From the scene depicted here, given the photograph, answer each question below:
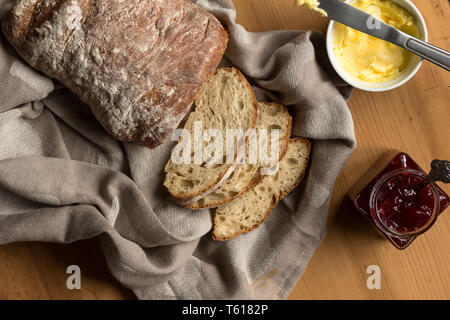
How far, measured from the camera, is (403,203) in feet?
5.10

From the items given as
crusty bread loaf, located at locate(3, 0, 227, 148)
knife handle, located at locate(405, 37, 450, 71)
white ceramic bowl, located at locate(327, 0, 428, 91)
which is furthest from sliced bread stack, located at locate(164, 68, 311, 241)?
knife handle, located at locate(405, 37, 450, 71)

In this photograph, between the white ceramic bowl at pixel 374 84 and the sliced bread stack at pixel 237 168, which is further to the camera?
the sliced bread stack at pixel 237 168

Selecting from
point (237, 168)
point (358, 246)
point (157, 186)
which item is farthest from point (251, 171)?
point (358, 246)

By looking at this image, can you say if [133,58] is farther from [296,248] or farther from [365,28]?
[296,248]

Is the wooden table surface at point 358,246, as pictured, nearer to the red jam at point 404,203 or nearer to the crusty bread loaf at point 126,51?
the red jam at point 404,203

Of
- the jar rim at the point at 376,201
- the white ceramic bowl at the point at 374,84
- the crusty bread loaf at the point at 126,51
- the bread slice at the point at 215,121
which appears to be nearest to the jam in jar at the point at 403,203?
the jar rim at the point at 376,201

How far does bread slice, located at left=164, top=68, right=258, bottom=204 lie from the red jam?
53 cm

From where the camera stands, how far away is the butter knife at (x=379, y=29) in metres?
1.50

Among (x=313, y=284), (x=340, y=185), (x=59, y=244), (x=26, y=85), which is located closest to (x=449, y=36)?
(x=340, y=185)

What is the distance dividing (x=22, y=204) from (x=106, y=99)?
52 centimetres

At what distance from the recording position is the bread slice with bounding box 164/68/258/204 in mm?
1640

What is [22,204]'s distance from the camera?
5.42 ft

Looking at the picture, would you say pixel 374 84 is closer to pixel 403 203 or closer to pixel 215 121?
pixel 403 203

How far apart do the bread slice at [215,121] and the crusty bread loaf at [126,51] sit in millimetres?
133
